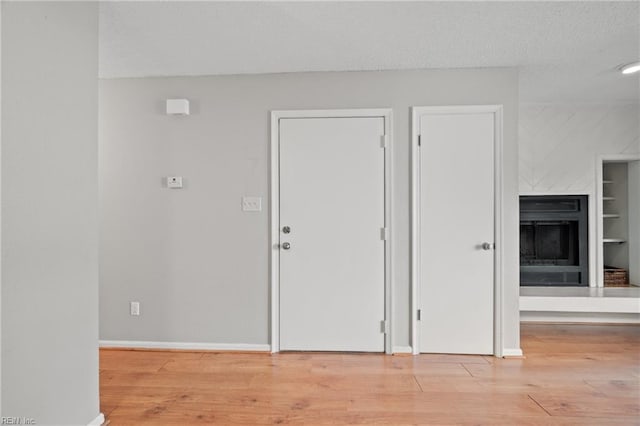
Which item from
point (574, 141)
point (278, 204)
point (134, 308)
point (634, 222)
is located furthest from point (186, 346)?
point (634, 222)

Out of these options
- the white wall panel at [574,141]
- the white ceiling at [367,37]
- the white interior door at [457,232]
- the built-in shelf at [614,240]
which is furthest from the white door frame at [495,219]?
the built-in shelf at [614,240]

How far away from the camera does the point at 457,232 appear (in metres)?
3.19

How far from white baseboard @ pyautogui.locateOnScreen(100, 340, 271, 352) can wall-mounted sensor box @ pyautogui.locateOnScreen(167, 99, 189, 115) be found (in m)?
1.98

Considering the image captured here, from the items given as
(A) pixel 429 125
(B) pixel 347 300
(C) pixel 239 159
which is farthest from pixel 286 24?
(B) pixel 347 300

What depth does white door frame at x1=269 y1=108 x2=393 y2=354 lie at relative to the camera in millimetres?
3197

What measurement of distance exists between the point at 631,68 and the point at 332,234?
2.81 metres

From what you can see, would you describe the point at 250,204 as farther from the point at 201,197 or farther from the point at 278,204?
the point at 201,197

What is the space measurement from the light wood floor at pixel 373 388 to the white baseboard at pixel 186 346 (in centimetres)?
7

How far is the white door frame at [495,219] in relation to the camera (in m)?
3.13

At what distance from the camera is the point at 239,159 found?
329 centimetres

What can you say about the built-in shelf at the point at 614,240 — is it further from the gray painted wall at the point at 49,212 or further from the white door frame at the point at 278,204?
the gray painted wall at the point at 49,212

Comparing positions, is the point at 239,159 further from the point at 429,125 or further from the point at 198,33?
the point at 429,125

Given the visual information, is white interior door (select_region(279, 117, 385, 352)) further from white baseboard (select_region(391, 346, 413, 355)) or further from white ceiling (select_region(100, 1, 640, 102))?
white ceiling (select_region(100, 1, 640, 102))

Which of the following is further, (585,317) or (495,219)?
(585,317)
